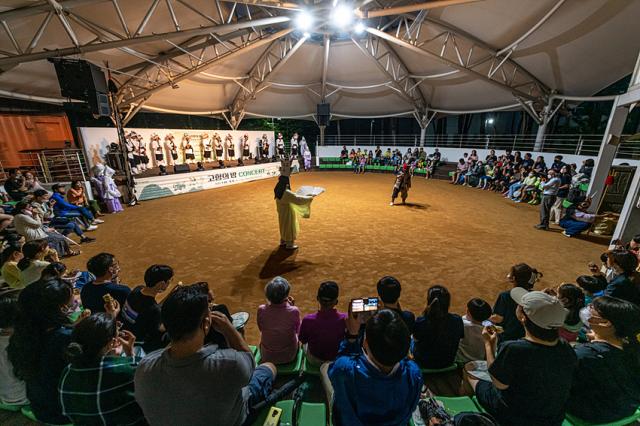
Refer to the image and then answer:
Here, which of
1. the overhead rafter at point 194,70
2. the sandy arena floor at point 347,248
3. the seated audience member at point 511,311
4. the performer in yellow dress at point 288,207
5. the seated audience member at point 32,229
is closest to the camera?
the seated audience member at point 511,311

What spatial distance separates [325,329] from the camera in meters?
2.19

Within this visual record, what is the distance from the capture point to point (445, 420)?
5.30 feet

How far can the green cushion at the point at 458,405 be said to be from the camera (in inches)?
72.6

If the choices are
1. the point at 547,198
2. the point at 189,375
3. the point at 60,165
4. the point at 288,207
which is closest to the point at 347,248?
the point at 288,207

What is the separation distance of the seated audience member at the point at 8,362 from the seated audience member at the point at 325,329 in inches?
75.5

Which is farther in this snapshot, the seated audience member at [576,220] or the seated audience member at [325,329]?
the seated audience member at [576,220]

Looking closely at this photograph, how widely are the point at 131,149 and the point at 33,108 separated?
339cm

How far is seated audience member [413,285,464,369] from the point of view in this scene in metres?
2.17

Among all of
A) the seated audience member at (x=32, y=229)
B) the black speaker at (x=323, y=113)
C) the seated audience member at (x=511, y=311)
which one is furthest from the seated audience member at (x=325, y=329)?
the black speaker at (x=323, y=113)

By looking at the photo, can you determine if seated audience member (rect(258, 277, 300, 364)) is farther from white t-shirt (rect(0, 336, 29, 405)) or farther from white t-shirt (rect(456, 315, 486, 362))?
white t-shirt (rect(0, 336, 29, 405))

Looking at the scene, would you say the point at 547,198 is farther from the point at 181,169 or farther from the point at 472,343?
the point at 181,169

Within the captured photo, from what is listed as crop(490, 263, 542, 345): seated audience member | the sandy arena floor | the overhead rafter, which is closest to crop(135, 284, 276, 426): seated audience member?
the sandy arena floor

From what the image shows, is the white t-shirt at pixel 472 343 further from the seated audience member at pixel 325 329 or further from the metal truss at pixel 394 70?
the metal truss at pixel 394 70

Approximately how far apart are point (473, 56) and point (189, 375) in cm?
1449
